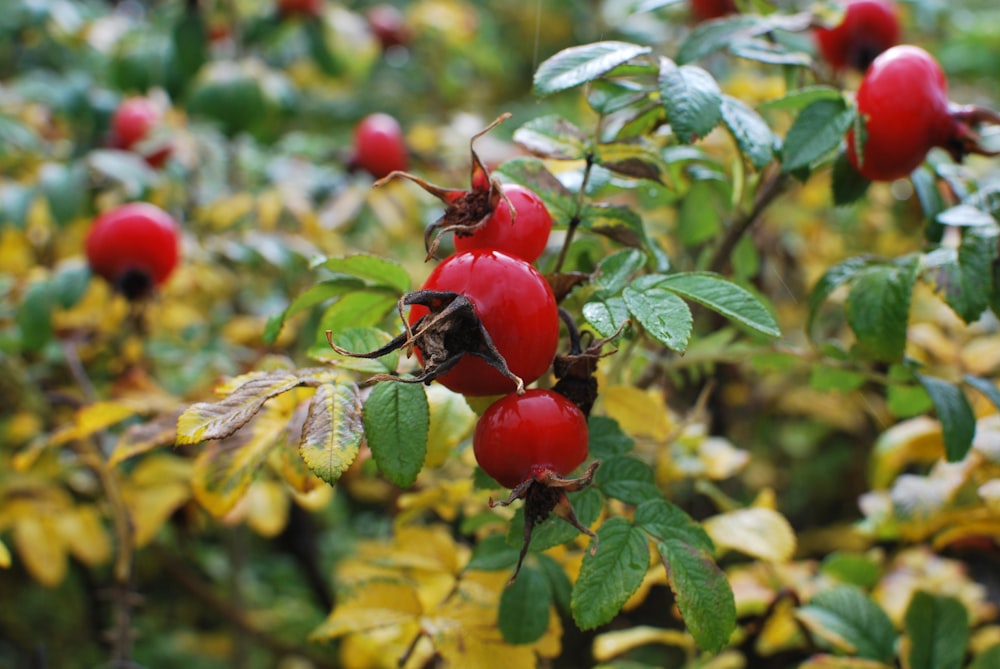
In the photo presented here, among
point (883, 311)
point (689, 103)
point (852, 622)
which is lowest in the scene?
point (852, 622)

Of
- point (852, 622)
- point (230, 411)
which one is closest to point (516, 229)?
point (230, 411)

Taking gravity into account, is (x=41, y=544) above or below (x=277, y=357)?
below

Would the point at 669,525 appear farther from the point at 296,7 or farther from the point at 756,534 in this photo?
the point at 296,7

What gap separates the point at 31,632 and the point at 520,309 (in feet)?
7.46

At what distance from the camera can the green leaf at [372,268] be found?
2.53ft

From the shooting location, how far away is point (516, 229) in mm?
705

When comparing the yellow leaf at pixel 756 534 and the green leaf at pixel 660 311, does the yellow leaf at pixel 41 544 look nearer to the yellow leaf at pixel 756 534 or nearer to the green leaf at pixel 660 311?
the yellow leaf at pixel 756 534

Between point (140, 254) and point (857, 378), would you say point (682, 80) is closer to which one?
point (857, 378)

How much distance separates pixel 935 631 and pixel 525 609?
52 centimetres

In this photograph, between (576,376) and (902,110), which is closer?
(576,376)

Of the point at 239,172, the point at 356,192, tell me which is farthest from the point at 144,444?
the point at 239,172

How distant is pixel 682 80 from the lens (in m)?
0.79

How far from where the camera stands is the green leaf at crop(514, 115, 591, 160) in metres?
0.81

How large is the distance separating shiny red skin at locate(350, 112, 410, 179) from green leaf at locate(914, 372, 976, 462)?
4.58ft
